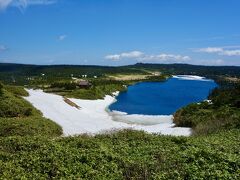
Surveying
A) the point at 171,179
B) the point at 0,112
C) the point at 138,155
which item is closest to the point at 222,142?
the point at 138,155

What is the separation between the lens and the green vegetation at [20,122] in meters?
27.0

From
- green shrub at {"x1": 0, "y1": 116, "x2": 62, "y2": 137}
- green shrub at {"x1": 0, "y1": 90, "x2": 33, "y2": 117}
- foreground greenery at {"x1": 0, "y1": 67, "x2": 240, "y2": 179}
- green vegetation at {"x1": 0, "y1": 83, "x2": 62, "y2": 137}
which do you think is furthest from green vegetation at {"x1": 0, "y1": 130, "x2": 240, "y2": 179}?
green shrub at {"x1": 0, "y1": 90, "x2": 33, "y2": 117}

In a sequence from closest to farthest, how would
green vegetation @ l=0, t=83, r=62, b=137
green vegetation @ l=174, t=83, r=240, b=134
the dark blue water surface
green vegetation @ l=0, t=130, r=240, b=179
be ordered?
green vegetation @ l=0, t=130, r=240, b=179, green vegetation @ l=0, t=83, r=62, b=137, green vegetation @ l=174, t=83, r=240, b=134, the dark blue water surface

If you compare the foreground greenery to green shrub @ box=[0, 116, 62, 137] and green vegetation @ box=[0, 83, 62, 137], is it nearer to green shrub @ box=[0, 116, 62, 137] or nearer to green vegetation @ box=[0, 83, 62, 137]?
green shrub @ box=[0, 116, 62, 137]

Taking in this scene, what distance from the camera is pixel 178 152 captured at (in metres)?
15.2

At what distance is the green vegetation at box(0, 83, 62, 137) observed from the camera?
27022mm

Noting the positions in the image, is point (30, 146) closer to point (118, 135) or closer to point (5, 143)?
point (5, 143)

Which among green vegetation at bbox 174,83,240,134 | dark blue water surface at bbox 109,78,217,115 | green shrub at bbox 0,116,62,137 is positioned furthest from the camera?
dark blue water surface at bbox 109,78,217,115

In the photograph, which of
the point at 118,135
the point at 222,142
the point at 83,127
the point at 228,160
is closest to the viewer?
the point at 228,160

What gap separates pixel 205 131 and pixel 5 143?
50.5 ft

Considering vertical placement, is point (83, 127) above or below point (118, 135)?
below

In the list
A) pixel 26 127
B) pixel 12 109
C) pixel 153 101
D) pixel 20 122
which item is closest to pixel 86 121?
pixel 12 109

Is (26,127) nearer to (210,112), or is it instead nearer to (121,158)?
(121,158)

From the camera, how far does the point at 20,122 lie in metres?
28.5
